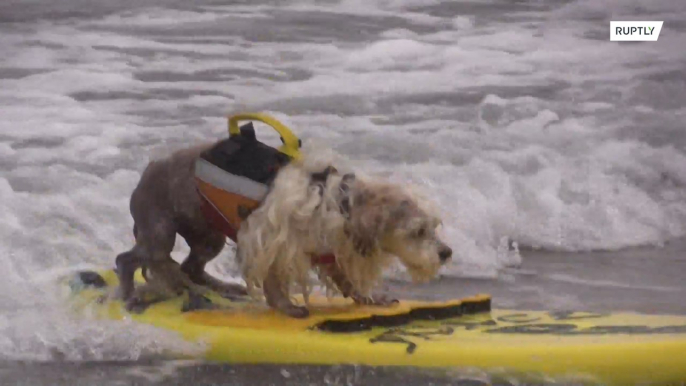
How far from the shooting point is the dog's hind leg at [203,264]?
100.0 inches

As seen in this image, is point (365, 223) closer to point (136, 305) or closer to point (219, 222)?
point (219, 222)

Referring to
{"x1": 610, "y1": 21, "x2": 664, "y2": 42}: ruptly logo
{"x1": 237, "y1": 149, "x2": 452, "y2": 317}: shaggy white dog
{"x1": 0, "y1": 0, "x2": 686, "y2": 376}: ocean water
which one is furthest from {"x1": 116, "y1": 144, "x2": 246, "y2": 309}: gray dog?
{"x1": 610, "y1": 21, "x2": 664, "y2": 42}: ruptly logo

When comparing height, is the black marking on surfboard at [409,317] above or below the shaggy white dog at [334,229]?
below

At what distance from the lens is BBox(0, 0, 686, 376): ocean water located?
3432mm

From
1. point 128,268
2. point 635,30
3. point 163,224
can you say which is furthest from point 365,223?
point 635,30

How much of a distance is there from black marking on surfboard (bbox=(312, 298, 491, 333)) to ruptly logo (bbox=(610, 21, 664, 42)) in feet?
5.15

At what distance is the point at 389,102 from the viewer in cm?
369

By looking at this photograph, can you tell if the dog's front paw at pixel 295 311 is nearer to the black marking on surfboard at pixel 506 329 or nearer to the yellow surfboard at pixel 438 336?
the yellow surfboard at pixel 438 336

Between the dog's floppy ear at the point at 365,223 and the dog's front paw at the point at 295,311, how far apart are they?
20 centimetres

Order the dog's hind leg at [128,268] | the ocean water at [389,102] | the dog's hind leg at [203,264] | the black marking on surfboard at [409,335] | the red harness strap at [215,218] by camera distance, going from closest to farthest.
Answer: the black marking on surfboard at [409,335] → the red harness strap at [215,218] → the dog's hind leg at [128,268] → the dog's hind leg at [203,264] → the ocean water at [389,102]

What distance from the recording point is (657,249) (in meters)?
3.28

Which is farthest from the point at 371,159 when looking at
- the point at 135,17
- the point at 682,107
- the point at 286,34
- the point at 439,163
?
the point at 682,107

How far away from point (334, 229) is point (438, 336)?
32cm

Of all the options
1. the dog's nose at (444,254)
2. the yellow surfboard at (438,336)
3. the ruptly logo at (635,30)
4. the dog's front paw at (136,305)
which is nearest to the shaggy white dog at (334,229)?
the dog's nose at (444,254)
